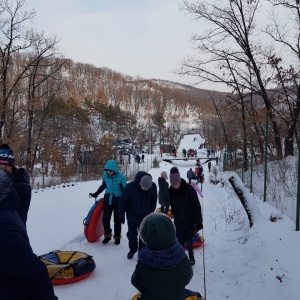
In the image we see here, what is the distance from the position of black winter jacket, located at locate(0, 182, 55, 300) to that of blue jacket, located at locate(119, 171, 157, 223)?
3886 millimetres

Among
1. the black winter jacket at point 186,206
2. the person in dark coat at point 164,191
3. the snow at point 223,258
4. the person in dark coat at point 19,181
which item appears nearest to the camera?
the person in dark coat at point 19,181

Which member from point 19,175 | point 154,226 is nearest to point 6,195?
point 154,226

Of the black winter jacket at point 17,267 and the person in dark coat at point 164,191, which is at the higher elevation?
the black winter jacket at point 17,267

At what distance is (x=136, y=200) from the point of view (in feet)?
19.5

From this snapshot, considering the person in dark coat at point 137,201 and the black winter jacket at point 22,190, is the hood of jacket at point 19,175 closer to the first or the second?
the black winter jacket at point 22,190

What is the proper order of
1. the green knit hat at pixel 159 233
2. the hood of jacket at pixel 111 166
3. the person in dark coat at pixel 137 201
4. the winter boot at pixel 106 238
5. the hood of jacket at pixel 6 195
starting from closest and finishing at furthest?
1. the hood of jacket at pixel 6 195
2. the green knit hat at pixel 159 233
3. the person in dark coat at pixel 137 201
4. the hood of jacket at pixel 111 166
5. the winter boot at pixel 106 238

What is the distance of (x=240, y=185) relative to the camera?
743 cm

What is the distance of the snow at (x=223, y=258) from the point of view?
4.64 metres

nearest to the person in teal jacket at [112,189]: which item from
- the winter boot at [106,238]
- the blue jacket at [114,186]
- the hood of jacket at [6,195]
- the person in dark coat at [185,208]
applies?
the blue jacket at [114,186]

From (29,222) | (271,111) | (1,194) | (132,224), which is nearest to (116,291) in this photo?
(132,224)

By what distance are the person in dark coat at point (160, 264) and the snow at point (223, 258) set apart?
200 centimetres

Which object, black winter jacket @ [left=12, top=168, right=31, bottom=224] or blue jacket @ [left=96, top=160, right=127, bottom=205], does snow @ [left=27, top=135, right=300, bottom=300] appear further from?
black winter jacket @ [left=12, top=168, right=31, bottom=224]

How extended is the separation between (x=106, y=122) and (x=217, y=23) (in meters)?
71.5

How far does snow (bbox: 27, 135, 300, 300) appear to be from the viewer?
4.64m
